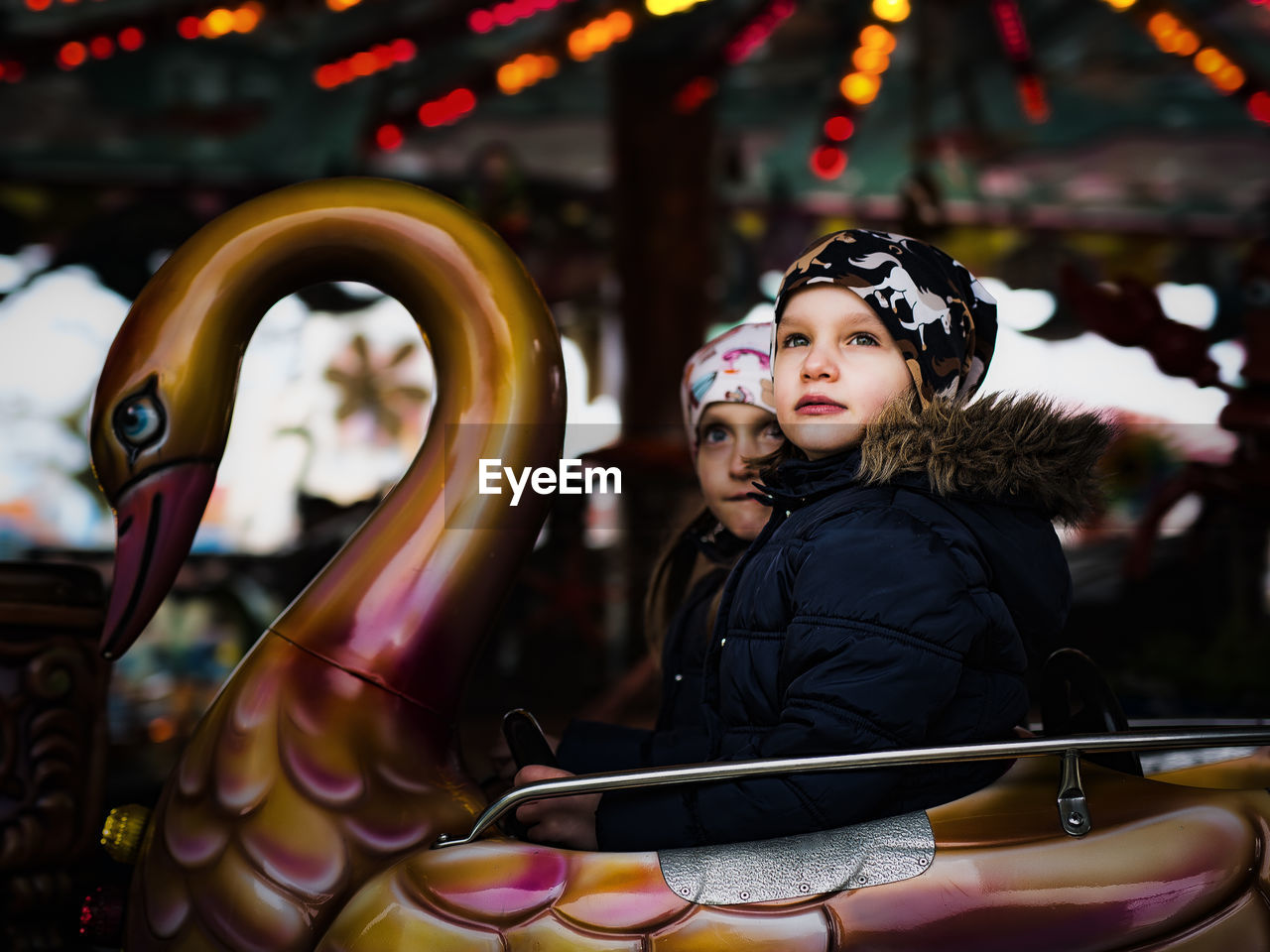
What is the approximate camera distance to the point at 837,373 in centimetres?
112

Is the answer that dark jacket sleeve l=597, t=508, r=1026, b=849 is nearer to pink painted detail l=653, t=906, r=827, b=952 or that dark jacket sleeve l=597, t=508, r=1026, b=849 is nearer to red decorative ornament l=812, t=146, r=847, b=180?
pink painted detail l=653, t=906, r=827, b=952

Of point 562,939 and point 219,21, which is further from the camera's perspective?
point 219,21

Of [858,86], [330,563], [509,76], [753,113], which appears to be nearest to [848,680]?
[330,563]

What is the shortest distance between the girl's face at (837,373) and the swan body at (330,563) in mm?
269

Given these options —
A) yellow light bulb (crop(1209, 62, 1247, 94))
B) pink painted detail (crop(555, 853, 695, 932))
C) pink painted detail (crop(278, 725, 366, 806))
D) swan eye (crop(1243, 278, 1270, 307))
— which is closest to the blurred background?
yellow light bulb (crop(1209, 62, 1247, 94))

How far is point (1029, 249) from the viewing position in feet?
20.8

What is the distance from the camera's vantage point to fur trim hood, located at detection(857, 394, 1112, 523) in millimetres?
1054

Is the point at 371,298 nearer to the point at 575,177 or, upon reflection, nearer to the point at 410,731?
the point at 575,177

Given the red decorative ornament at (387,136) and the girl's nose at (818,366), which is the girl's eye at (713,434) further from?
the red decorative ornament at (387,136)

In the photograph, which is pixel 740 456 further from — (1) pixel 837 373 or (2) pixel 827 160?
(2) pixel 827 160

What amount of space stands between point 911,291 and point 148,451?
2.53 ft

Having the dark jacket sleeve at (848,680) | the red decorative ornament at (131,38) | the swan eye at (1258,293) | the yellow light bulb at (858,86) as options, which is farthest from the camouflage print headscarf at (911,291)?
the red decorative ornament at (131,38)

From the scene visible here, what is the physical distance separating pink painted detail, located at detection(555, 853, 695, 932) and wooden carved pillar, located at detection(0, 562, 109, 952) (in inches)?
30.3

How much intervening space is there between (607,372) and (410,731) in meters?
4.86
